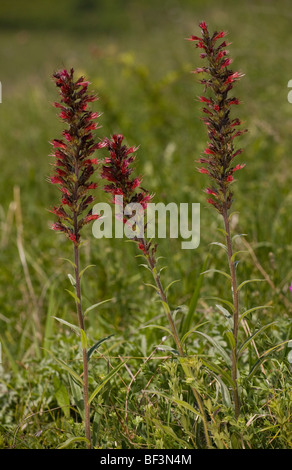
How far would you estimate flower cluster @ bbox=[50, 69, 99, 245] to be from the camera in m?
→ 1.55

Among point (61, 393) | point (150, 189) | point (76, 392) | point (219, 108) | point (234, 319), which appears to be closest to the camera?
point (219, 108)

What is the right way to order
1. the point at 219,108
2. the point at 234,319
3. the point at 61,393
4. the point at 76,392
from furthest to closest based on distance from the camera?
the point at 61,393 < the point at 76,392 < the point at 234,319 < the point at 219,108

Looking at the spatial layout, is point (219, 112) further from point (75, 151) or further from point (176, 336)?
point (176, 336)

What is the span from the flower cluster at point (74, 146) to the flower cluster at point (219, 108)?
0.37 metres

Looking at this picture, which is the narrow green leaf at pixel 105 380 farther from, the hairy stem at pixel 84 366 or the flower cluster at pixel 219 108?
the flower cluster at pixel 219 108

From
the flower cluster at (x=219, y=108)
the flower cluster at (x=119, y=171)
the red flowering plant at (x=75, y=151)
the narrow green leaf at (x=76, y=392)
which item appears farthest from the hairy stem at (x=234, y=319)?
the narrow green leaf at (x=76, y=392)

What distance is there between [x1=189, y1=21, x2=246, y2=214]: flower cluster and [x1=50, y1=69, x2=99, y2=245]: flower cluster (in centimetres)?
37

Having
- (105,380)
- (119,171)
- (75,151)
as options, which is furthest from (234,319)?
(75,151)

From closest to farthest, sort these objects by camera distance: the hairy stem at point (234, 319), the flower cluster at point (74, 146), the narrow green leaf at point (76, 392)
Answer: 1. the flower cluster at point (74, 146)
2. the hairy stem at point (234, 319)
3. the narrow green leaf at point (76, 392)

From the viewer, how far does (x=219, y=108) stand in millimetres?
1574

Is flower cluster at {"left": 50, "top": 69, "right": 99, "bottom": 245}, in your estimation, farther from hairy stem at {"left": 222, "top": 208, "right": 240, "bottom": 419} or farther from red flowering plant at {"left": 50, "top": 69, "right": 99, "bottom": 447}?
Answer: hairy stem at {"left": 222, "top": 208, "right": 240, "bottom": 419}

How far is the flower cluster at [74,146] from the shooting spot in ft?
5.08

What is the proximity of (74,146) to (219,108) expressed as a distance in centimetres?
48
